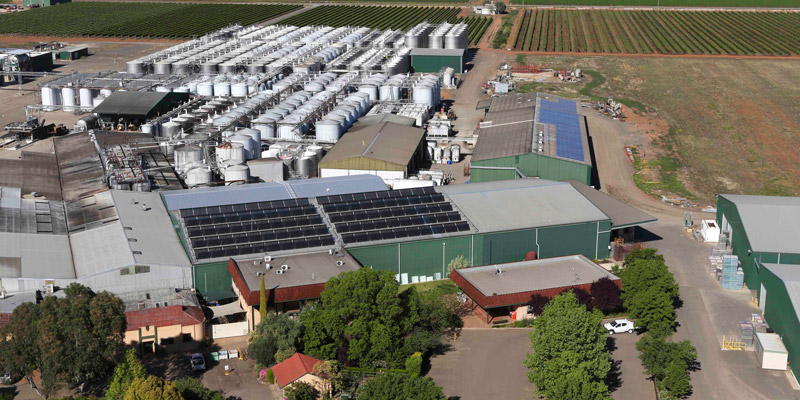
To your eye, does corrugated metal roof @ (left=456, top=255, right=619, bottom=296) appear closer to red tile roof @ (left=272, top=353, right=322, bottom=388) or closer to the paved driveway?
the paved driveway

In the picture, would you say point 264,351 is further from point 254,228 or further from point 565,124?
point 565,124

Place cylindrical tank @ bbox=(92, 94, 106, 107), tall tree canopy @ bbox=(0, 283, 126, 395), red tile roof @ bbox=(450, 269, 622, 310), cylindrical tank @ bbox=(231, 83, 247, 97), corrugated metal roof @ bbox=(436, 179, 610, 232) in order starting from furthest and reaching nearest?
cylindrical tank @ bbox=(231, 83, 247, 97), cylindrical tank @ bbox=(92, 94, 106, 107), corrugated metal roof @ bbox=(436, 179, 610, 232), red tile roof @ bbox=(450, 269, 622, 310), tall tree canopy @ bbox=(0, 283, 126, 395)

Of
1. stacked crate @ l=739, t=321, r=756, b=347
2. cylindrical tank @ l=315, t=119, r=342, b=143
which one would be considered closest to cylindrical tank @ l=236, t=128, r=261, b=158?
cylindrical tank @ l=315, t=119, r=342, b=143

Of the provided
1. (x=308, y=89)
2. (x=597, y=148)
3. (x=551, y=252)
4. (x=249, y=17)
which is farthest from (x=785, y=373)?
(x=249, y=17)

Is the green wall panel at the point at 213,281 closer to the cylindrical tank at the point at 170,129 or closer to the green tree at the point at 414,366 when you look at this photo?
the green tree at the point at 414,366

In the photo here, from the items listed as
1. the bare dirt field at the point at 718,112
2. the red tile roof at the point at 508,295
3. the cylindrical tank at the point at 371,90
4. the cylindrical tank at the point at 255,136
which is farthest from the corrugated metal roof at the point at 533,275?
the cylindrical tank at the point at 371,90

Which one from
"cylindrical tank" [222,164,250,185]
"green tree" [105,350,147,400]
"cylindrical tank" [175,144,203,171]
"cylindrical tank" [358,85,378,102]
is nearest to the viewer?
"green tree" [105,350,147,400]

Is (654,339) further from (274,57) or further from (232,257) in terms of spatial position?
(274,57)
